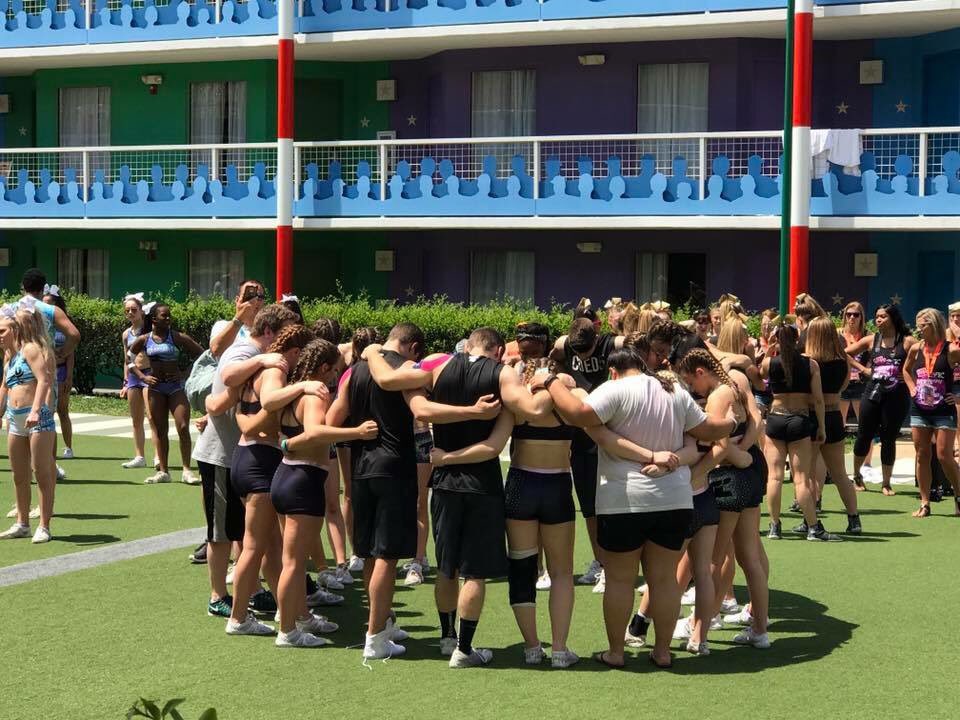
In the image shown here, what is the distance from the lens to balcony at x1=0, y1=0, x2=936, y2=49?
86.8ft

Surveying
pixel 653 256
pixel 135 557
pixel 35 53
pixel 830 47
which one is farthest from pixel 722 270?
pixel 135 557

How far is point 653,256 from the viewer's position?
28.0 m

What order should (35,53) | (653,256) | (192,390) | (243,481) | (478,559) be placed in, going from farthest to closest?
(35,53), (653,256), (192,390), (243,481), (478,559)

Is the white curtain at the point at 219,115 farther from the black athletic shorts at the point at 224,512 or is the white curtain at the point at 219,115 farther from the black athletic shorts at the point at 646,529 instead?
the black athletic shorts at the point at 646,529

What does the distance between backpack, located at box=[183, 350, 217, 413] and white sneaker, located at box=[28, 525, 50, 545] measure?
2.54m

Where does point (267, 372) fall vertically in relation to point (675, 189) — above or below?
below

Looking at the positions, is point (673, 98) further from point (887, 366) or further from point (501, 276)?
point (887, 366)

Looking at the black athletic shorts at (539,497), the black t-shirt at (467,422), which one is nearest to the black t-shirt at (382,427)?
the black t-shirt at (467,422)

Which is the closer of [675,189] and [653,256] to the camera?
[675,189]

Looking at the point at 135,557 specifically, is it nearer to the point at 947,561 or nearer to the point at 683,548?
the point at 683,548

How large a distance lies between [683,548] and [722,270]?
61.1ft

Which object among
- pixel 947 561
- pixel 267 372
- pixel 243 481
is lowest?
pixel 947 561

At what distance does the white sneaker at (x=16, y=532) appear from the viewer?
13.2 m

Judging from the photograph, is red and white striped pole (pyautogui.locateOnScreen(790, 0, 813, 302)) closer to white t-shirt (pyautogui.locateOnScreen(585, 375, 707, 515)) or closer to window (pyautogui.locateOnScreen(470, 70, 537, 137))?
window (pyautogui.locateOnScreen(470, 70, 537, 137))
